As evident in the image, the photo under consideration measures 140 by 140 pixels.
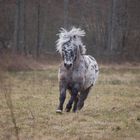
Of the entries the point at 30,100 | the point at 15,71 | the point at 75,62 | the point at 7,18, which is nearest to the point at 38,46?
the point at 7,18

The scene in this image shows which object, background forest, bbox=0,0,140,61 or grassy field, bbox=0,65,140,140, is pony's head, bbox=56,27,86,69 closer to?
grassy field, bbox=0,65,140,140

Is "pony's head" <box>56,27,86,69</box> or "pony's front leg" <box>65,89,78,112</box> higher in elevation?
"pony's head" <box>56,27,86,69</box>

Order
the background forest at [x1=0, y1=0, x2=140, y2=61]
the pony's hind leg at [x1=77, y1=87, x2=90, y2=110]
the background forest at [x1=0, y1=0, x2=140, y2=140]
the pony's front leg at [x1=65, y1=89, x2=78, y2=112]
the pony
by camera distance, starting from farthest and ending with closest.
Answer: the background forest at [x1=0, y1=0, x2=140, y2=61]
the pony's hind leg at [x1=77, y1=87, x2=90, y2=110]
the pony's front leg at [x1=65, y1=89, x2=78, y2=112]
the pony
the background forest at [x1=0, y1=0, x2=140, y2=140]

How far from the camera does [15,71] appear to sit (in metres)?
30.7

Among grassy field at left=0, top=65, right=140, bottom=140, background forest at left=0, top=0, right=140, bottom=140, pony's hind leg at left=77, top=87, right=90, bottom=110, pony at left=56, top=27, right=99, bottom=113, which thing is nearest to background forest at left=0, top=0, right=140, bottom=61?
background forest at left=0, top=0, right=140, bottom=140

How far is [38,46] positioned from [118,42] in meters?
7.59

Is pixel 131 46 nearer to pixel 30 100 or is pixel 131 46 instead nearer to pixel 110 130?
pixel 30 100

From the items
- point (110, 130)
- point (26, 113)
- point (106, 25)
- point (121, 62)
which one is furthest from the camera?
point (106, 25)

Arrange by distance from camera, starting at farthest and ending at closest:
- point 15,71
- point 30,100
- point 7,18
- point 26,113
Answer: point 7,18 < point 15,71 < point 30,100 < point 26,113

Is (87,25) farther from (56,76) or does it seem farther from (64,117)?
(64,117)

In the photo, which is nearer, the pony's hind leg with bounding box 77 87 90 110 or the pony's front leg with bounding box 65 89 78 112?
the pony's front leg with bounding box 65 89 78 112

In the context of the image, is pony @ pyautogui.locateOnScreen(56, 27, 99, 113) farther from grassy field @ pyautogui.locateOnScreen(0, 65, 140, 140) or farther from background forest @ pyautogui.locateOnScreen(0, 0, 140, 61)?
background forest @ pyautogui.locateOnScreen(0, 0, 140, 61)

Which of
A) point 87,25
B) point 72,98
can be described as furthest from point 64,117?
point 87,25

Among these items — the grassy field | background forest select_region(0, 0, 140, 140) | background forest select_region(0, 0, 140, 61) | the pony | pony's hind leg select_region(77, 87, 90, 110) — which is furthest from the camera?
background forest select_region(0, 0, 140, 61)
